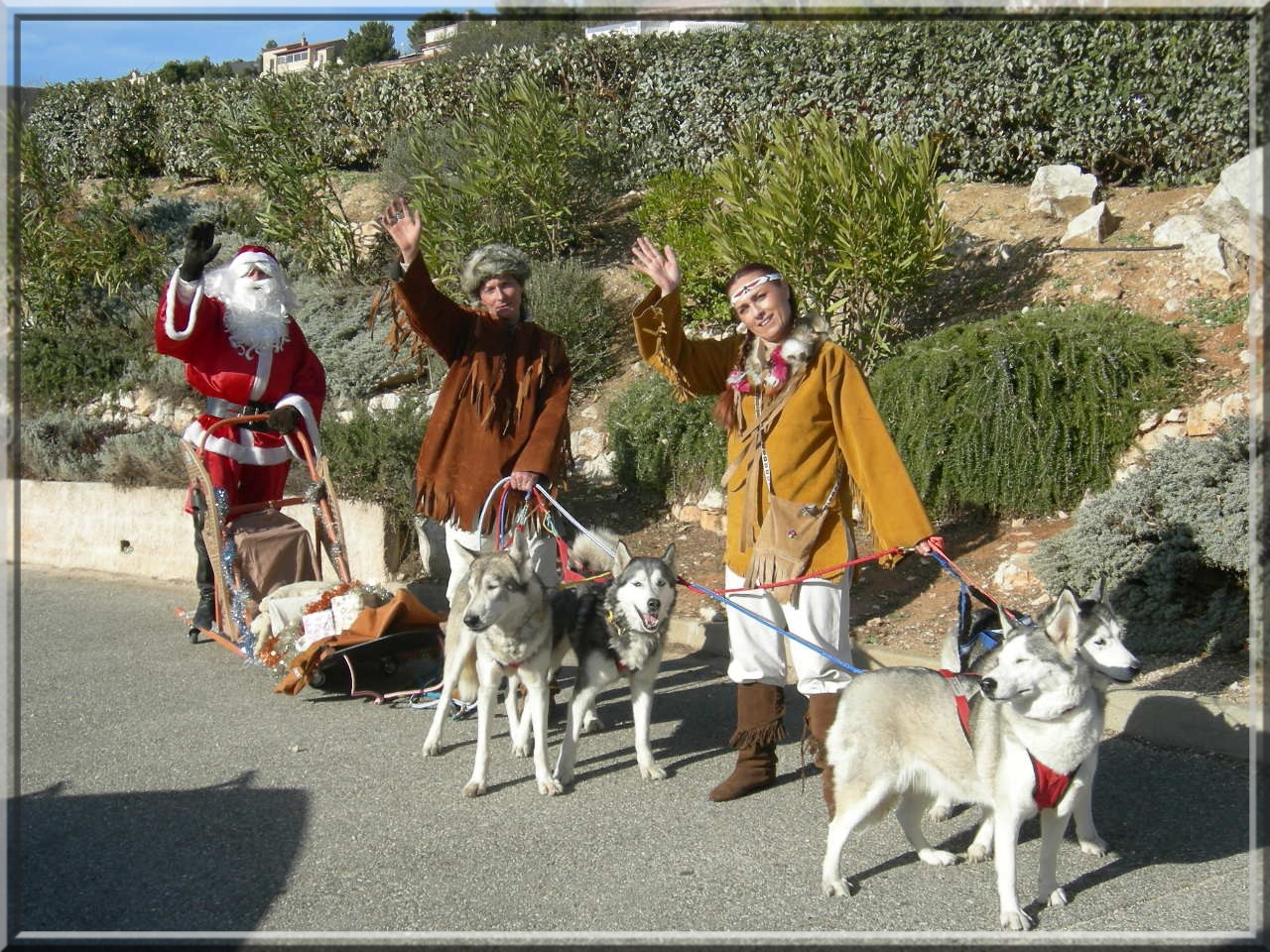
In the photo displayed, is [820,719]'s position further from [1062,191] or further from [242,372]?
[1062,191]

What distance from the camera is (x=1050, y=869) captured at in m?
3.83

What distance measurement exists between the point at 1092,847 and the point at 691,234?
7584 millimetres

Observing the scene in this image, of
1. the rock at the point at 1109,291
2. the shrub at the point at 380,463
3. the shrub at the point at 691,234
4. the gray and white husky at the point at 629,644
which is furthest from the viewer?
the shrub at the point at 691,234

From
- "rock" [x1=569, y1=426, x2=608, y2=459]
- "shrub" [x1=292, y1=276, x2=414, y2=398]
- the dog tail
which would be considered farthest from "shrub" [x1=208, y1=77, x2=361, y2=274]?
the dog tail

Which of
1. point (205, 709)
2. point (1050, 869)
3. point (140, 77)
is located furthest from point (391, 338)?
point (140, 77)

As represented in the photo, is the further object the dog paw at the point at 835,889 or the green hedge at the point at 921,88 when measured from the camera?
the green hedge at the point at 921,88

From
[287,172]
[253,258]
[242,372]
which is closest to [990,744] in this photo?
[242,372]

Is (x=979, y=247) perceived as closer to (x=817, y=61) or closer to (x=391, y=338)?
(x=817, y=61)

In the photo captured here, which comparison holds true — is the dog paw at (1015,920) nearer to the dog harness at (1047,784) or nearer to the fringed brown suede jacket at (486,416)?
the dog harness at (1047,784)

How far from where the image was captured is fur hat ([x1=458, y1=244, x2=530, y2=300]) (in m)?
5.89

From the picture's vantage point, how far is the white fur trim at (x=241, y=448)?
732 centimetres

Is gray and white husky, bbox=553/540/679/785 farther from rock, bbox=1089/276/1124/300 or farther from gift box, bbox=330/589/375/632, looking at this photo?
rock, bbox=1089/276/1124/300

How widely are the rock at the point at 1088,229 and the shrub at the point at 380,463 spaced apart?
593 centimetres

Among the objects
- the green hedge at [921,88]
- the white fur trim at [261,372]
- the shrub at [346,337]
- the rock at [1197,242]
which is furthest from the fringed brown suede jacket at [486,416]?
the shrub at [346,337]
